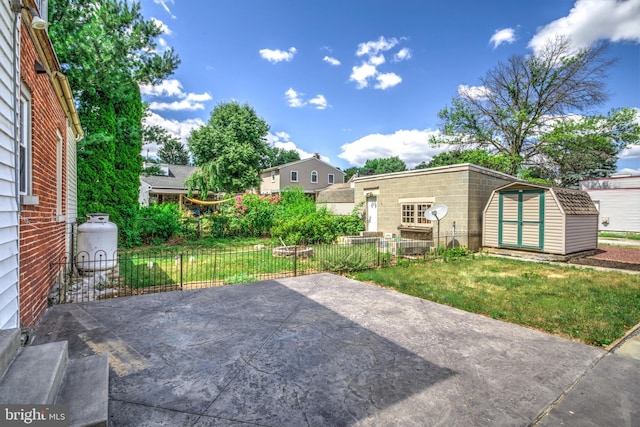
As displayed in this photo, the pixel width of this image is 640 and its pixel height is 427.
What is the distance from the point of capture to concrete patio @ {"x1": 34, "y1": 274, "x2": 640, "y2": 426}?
2164 mm

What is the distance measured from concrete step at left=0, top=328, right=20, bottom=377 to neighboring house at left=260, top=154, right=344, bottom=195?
28.5 metres

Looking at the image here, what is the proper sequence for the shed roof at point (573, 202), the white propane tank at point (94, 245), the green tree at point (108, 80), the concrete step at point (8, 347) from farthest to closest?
the shed roof at point (573, 202) → the green tree at point (108, 80) → the white propane tank at point (94, 245) → the concrete step at point (8, 347)

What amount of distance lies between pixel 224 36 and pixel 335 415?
546 inches

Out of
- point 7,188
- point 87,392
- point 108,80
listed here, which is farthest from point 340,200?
point 87,392

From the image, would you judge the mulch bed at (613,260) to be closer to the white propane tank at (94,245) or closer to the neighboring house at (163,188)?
the white propane tank at (94,245)

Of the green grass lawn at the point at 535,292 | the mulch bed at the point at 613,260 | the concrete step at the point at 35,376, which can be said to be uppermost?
the concrete step at the point at 35,376

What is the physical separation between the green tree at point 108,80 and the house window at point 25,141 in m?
7.51

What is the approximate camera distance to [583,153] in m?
19.5

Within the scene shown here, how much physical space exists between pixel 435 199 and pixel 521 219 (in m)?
3.14

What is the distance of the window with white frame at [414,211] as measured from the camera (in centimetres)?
1278

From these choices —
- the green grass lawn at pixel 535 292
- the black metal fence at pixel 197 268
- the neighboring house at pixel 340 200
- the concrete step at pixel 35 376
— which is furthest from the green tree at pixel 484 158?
the concrete step at pixel 35 376

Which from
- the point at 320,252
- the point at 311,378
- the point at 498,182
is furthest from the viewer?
the point at 498,182

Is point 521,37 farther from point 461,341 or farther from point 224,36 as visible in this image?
point 461,341

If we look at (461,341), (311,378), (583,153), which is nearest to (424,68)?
(583,153)
